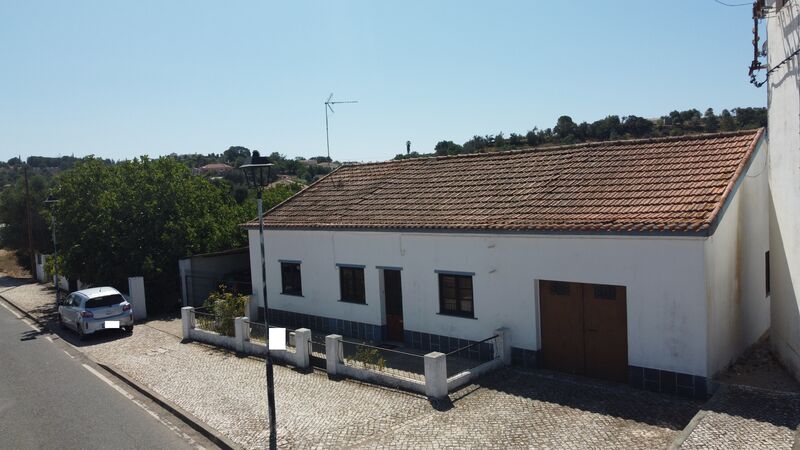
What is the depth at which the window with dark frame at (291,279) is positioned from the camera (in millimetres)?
18516

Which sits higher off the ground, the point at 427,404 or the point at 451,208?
the point at 451,208

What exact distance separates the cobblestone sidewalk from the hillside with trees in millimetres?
22773

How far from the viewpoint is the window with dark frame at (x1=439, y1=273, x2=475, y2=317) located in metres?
14.1

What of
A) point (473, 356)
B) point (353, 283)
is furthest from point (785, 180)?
point (353, 283)

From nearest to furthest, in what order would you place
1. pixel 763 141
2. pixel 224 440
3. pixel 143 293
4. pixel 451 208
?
pixel 224 440, pixel 763 141, pixel 451 208, pixel 143 293

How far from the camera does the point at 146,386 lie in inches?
547

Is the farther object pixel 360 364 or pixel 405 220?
pixel 405 220

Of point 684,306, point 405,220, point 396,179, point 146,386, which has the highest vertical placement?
point 396,179

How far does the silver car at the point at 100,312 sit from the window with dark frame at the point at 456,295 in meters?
11.2

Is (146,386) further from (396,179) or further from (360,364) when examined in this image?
(396,179)

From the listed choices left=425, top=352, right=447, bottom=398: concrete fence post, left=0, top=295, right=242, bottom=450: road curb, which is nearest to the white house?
left=425, top=352, right=447, bottom=398: concrete fence post

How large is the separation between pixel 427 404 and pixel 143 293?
14.8m

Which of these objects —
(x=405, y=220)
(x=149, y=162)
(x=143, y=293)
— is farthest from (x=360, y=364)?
(x=149, y=162)

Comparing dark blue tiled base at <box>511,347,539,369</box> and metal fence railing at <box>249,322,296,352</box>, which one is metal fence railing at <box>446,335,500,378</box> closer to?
dark blue tiled base at <box>511,347,539,369</box>
